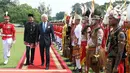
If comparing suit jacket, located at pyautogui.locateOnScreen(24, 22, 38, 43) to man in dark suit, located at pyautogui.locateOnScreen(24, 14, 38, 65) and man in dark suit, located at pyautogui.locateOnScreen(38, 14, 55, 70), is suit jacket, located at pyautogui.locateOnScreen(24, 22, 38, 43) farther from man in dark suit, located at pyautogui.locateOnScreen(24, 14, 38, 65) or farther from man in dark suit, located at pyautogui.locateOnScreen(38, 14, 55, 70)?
man in dark suit, located at pyautogui.locateOnScreen(38, 14, 55, 70)

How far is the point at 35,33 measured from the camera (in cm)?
1278

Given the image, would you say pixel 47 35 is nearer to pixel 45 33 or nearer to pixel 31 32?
pixel 45 33

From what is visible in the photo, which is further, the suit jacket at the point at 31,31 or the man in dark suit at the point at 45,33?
the suit jacket at the point at 31,31

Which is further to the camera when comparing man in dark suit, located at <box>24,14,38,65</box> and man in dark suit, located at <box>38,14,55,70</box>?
man in dark suit, located at <box>24,14,38,65</box>

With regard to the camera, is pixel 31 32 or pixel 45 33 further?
pixel 31 32

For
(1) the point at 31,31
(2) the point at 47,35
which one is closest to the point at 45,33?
(2) the point at 47,35

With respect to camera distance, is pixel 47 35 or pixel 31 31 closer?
pixel 47 35

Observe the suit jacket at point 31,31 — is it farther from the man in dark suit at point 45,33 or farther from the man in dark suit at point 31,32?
the man in dark suit at point 45,33

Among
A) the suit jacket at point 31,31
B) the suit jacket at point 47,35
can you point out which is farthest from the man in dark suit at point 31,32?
the suit jacket at point 47,35

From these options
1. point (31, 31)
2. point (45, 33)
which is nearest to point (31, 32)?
point (31, 31)

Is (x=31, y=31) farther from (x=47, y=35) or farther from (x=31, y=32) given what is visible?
(x=47, y=35)

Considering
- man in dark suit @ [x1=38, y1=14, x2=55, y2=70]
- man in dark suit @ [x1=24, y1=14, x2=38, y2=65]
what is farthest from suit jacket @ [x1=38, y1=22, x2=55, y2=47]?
man in dark suit @ [x1=24, y1=14, x2=38, y2=65]

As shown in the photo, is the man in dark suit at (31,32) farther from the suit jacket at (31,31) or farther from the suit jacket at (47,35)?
the suit jacket at (47,35)

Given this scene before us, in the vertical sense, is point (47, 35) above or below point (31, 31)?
below
